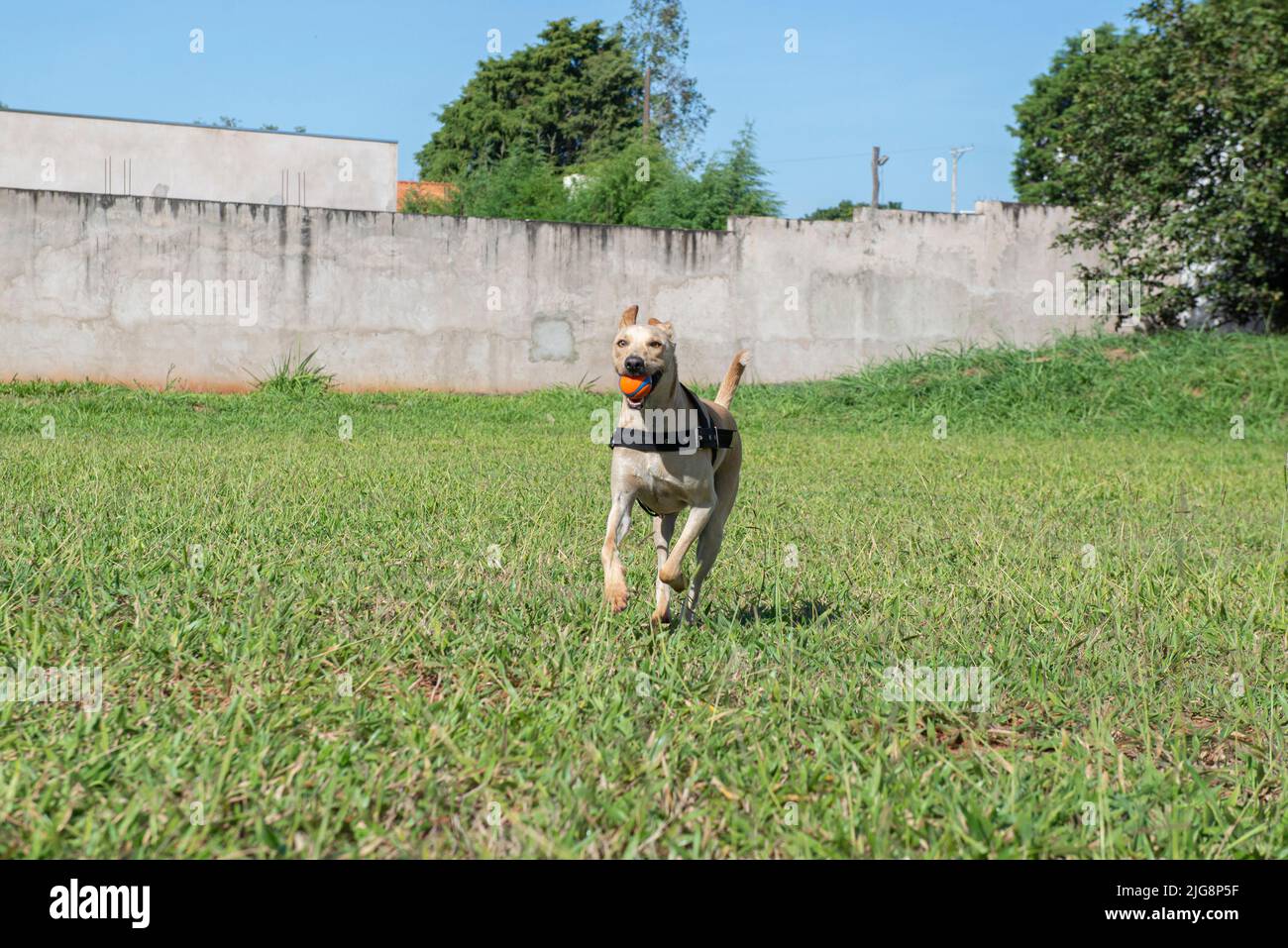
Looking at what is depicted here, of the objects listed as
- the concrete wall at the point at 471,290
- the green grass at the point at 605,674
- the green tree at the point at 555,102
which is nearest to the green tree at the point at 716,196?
the concrete wall at the point at 471,290

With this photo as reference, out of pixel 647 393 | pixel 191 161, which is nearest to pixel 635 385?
pixel 647 393

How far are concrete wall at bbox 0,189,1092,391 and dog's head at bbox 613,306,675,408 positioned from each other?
1358 centimetres

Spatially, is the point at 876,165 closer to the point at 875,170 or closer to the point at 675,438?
the point at 875,170

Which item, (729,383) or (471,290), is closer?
(729,383)

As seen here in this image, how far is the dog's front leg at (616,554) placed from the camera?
4168mm

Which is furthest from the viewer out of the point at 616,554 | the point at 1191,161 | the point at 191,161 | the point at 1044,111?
the point at 1044,111

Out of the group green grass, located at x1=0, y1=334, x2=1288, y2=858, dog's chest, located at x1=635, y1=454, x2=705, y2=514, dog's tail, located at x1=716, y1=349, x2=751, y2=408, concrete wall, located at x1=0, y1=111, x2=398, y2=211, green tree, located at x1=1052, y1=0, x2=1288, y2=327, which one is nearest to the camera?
green grass, located at x1=0, y1=334, x2=1288, y2=858

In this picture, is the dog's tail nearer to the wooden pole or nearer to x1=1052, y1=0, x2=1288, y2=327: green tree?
x1=1052, y1=0, x2=1288, y2=327: green tree

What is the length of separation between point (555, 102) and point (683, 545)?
43.6 m

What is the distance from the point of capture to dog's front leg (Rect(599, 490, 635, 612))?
4168 mm

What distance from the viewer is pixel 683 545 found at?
13.9ft

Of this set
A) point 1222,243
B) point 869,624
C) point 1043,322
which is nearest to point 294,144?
point 1043,322

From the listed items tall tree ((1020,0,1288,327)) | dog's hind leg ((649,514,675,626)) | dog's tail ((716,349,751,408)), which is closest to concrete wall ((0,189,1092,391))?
tall tree ((1020,0,1288,327))
